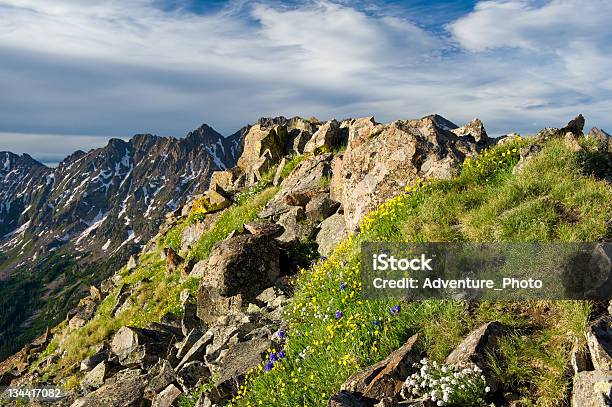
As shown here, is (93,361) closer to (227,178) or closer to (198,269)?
(198,269)

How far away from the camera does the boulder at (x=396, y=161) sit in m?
13.2

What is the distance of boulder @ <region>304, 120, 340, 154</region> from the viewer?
94.7ft

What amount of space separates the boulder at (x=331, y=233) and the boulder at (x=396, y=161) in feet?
3.96

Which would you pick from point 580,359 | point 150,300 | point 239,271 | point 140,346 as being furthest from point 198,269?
point 580,359

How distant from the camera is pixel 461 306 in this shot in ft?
24.3

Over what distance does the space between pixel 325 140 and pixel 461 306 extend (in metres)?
22.7

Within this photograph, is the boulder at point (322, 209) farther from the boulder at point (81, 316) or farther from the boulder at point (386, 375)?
the boulder at point (81, 316)

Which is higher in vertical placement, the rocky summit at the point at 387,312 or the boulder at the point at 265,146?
the boulder at the point at 265,146

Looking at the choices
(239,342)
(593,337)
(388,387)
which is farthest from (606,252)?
(239,342)

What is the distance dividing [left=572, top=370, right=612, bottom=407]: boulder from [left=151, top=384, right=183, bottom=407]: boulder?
26.9ft

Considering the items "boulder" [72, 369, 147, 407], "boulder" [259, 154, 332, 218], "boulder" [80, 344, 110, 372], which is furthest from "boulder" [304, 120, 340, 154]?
"boulder" [72, 369, 147, 407]

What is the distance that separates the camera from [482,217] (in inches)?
357

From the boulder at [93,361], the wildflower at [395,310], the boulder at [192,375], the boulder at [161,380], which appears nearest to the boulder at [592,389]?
the wildflower at [395,310]

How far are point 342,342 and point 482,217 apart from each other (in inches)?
144
